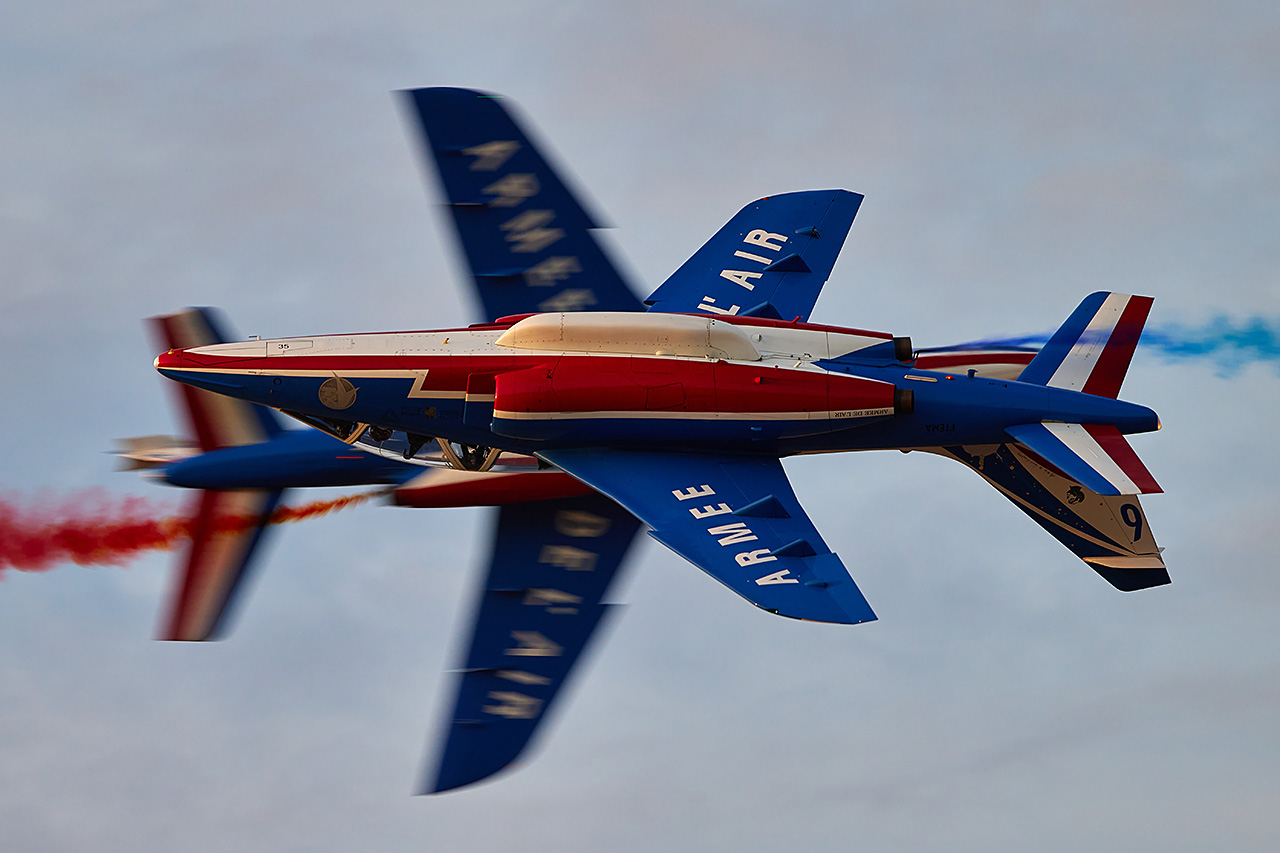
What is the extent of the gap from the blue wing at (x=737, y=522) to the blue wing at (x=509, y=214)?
4.34 m

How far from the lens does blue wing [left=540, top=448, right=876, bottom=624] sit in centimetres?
2633

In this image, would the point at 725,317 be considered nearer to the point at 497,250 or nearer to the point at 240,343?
the point at 497,250

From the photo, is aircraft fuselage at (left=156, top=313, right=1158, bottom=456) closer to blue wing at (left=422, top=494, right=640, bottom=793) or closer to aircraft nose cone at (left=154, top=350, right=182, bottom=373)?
aircraft nose cone at (left=154, top=350, right=182, bottom=373)

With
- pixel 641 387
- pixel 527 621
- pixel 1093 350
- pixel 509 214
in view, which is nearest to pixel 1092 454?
pixel 1093 350

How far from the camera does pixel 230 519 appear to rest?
102ft

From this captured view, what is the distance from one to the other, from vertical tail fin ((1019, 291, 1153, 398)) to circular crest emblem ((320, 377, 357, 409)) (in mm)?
12257

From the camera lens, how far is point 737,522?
27.9m

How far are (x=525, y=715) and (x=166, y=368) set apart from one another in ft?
30.1

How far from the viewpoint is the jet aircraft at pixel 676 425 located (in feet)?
91.7

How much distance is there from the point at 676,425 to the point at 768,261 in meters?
5.52

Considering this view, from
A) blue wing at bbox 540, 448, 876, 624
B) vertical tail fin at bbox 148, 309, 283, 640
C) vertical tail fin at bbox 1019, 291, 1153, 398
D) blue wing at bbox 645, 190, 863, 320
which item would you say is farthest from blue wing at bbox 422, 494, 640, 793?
vertical tail fin at bbox 1019, 291, 1153, 398

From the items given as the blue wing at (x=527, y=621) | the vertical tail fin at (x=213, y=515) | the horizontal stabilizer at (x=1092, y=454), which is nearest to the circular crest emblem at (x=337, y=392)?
the vertical tail fin at (x=213, y=515)

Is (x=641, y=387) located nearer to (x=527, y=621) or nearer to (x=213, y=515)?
(x=527, y=621)

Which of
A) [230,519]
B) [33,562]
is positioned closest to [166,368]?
[230,519]
